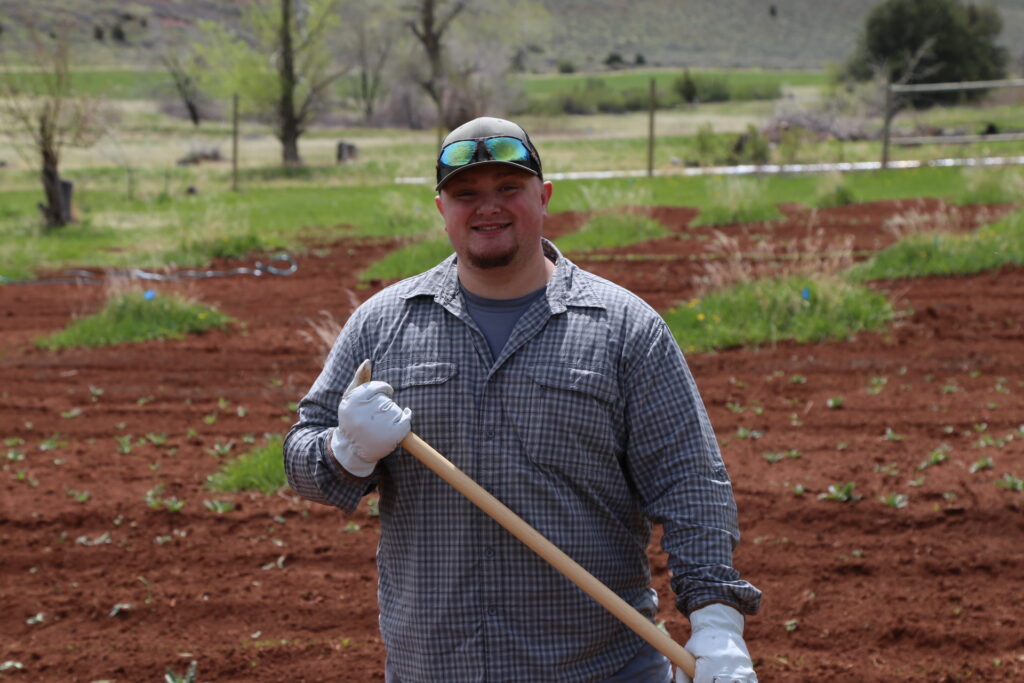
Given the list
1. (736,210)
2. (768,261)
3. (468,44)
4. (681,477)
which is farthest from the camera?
(468,44)

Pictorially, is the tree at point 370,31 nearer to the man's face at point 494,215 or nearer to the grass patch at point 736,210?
the grass patch at point 736,210

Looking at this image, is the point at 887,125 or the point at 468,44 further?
the point at 468,44

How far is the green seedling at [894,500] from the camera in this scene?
→ 205 inches

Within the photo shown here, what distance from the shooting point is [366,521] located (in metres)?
5.41

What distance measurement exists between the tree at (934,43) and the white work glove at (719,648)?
133 feet

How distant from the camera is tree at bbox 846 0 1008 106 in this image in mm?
41781

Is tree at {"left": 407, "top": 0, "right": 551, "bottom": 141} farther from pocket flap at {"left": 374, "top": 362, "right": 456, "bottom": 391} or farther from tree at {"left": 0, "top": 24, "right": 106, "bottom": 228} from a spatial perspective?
pocket flap at {"left": 374, "top": 362, "right": 456, "bottom": 391}

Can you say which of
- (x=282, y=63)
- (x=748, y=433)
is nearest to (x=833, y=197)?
(x=748, y=433)

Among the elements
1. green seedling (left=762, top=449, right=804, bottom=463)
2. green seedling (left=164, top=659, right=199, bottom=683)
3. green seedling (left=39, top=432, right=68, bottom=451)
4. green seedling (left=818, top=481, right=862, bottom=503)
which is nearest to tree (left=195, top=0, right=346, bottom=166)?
green seedling (left=39, top=432, right=68, bottom=451)

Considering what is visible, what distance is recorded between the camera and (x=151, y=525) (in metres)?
5.45

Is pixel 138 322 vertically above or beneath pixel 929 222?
beneath

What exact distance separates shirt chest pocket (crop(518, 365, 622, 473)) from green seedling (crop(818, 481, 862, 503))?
3131mm

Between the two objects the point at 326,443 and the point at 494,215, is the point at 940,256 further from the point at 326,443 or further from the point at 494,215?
the point at 326,443

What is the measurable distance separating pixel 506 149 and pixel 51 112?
52.6 feet
